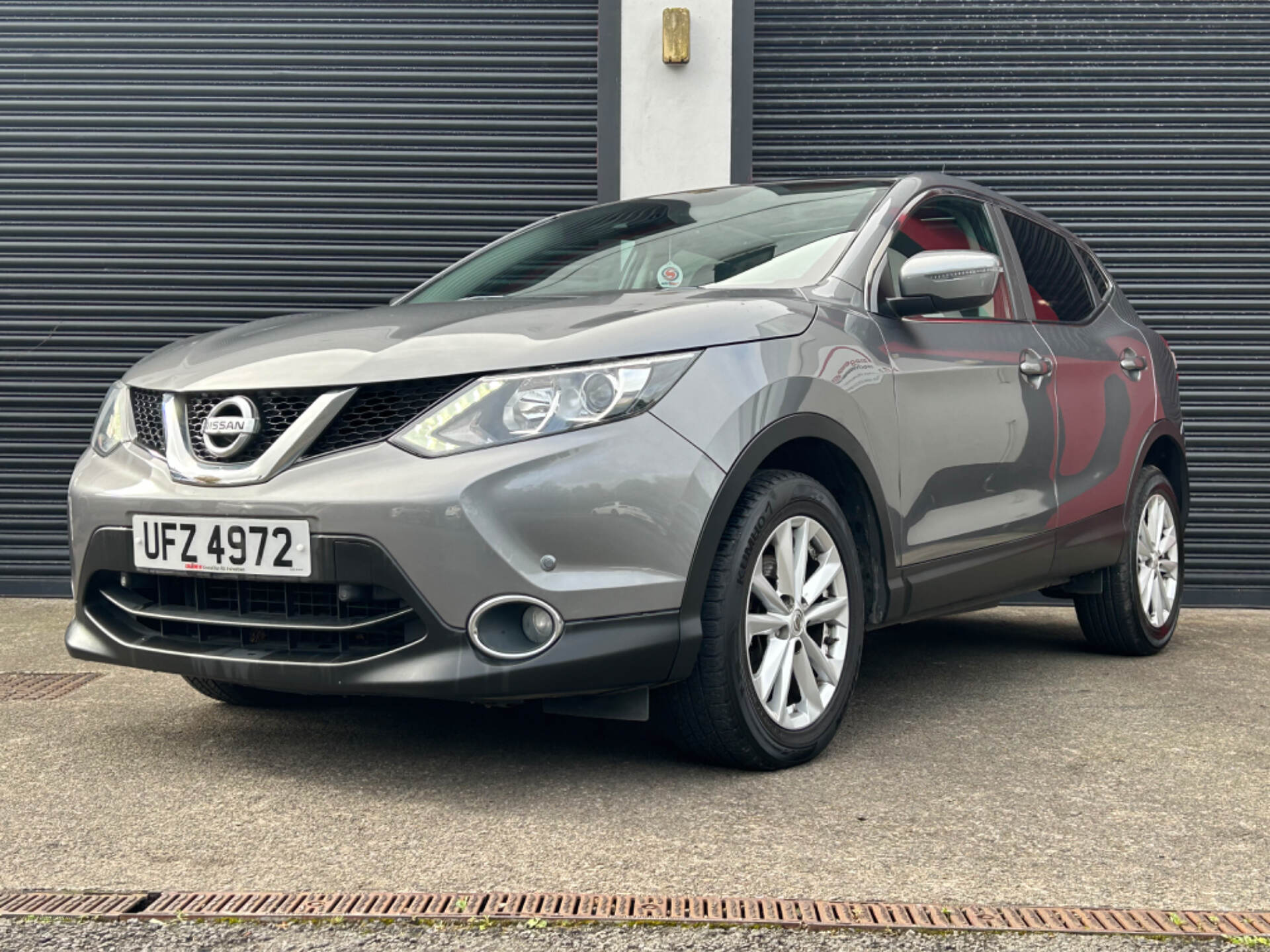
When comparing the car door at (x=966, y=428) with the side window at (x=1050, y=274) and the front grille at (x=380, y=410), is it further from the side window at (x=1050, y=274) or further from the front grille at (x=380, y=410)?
the front grille at (x=380, y=410)

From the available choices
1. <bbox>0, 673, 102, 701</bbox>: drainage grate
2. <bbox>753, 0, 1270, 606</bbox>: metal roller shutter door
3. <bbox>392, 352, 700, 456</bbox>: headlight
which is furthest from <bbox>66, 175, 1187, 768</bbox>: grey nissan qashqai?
<bbox>753, 0, 1270, 606</bbox>: metal roller shutter door

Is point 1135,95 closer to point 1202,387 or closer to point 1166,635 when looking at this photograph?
point 1202,387

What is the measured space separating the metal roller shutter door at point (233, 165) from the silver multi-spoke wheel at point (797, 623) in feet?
12.4

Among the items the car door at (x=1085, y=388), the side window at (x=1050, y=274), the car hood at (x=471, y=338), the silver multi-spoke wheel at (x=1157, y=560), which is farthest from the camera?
the silver multi-spoke wheel at (x=1157, y=560)

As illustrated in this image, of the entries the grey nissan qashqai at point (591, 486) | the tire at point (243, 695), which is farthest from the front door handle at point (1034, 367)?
the tire at point (243, 695)

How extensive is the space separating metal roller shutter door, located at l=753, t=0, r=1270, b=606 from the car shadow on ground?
110 inches

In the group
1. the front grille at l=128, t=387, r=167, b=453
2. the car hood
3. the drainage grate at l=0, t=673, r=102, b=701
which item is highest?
the car hood

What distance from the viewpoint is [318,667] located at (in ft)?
9.04

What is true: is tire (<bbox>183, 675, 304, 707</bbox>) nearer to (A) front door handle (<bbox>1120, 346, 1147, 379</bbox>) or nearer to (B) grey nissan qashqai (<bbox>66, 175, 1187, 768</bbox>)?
(B) grey nissan qashqai (<bbox>66, 175, 1187, 768</bbox>)

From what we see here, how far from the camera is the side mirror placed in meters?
3.46

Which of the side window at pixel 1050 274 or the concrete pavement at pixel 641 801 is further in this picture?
the side window at pixel 1050 274

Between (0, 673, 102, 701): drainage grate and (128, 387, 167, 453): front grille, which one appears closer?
(128, 387, 167, 453): front grille

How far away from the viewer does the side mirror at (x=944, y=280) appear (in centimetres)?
346

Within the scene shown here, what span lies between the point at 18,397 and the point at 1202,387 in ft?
19.1
